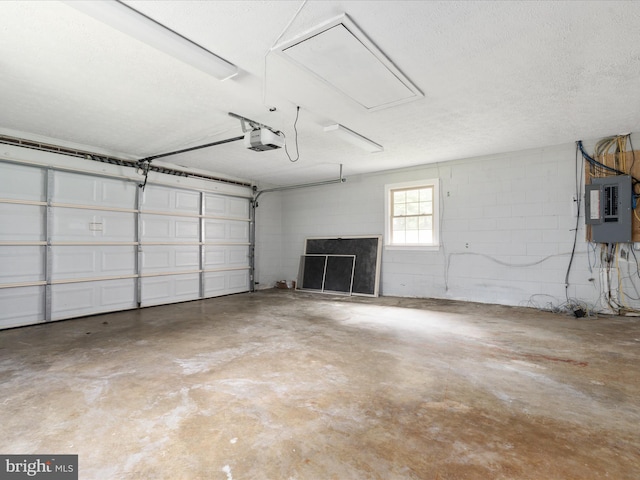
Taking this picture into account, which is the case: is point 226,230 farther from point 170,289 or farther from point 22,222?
point 22,222

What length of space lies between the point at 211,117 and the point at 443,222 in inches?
180

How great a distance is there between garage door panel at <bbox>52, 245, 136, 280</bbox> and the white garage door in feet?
0.04

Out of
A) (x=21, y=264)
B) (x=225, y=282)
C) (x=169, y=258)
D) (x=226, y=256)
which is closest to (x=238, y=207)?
(x=226, y=256)

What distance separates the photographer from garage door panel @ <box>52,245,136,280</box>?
495 cm

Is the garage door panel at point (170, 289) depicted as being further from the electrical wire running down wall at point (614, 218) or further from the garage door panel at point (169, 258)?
the electrical wire running down wall at point (614, 218)

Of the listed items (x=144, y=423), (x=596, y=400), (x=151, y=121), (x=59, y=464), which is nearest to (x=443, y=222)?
(x=596, y=400)

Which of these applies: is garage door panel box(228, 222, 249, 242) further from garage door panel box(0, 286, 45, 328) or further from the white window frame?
garage door panel box(0, 286, 45, 328)

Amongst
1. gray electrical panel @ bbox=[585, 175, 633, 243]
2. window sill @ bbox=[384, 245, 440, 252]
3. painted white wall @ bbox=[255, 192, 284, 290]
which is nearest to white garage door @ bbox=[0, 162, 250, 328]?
painted white wall @ bbox=[255, 192, 284, 290]

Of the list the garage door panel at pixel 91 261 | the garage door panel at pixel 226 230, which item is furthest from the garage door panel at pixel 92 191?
the garage door panel at pixel 226 230

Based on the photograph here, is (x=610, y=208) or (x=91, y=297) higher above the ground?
(x=610, y=208)

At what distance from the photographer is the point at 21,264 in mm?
4582

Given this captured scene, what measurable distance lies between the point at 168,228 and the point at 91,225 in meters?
1.29

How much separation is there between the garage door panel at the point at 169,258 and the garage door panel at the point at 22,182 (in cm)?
175

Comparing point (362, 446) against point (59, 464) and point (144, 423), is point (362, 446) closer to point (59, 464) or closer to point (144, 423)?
point (144, 423)
